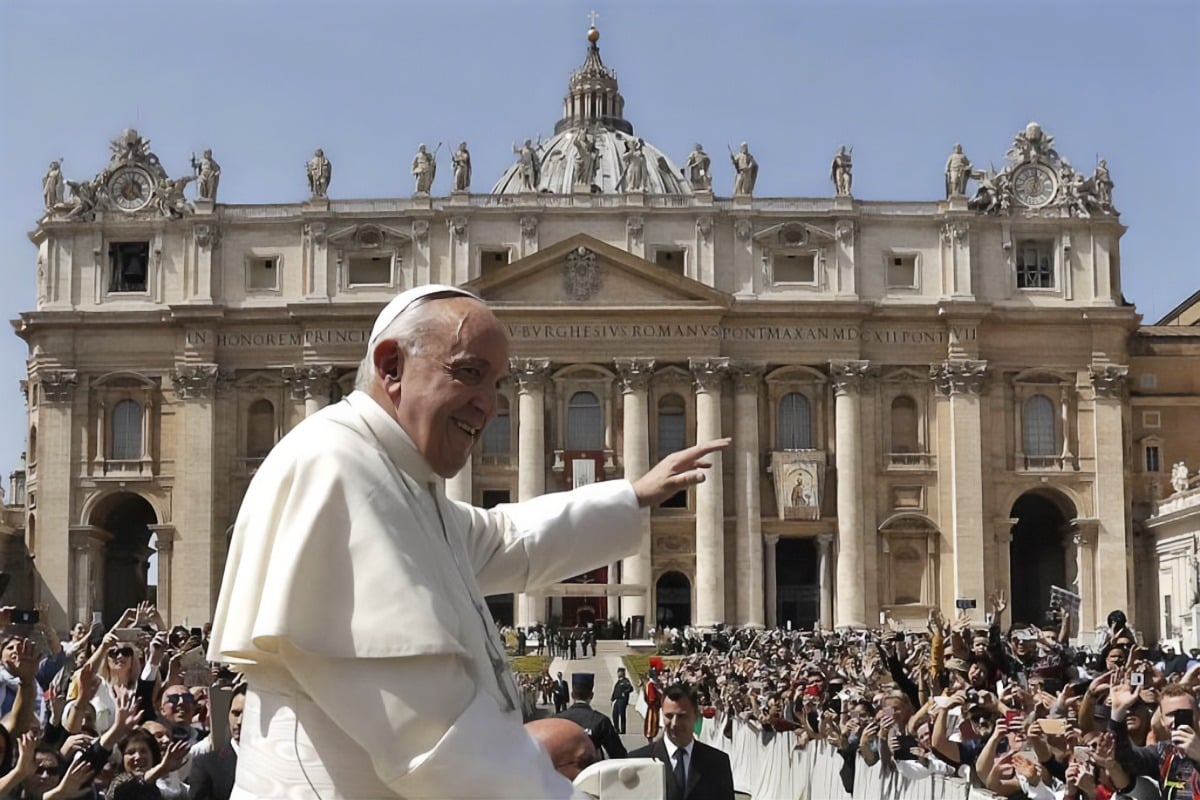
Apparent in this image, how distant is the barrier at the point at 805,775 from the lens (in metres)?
Result: 12.7

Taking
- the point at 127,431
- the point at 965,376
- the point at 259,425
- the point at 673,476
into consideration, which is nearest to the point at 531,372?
the point at 259,425

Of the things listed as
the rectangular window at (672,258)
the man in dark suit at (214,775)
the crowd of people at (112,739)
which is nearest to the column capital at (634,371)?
the rectangular window at (672,258)

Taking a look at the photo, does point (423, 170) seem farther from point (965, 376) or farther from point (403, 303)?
point (403, 303)

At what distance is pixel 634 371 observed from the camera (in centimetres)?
6644

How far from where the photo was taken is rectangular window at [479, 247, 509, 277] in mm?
67625

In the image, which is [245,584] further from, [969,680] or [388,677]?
[969,680]

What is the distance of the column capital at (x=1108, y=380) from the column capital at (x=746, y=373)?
13066 millimetres

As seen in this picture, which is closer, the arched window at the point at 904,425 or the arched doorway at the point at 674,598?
the arched doorway at the point at 674,598

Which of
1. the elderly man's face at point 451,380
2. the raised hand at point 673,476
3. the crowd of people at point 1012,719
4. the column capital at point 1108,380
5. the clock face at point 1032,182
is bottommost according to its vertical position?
the crowd of people at point 1012,719

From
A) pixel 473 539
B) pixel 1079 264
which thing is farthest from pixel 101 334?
pixel 473 539

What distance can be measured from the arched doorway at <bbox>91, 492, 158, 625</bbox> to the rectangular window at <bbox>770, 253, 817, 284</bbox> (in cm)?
2726

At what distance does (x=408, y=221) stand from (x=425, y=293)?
6489 centimetres

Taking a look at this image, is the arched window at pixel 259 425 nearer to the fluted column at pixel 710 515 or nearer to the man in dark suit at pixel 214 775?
the fluted column at pixel 710 515

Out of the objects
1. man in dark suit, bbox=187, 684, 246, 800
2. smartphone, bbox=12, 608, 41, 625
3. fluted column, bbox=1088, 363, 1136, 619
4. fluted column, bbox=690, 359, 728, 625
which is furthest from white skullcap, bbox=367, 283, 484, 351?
fluted column, bbox=1088, 363, 1136, 619
